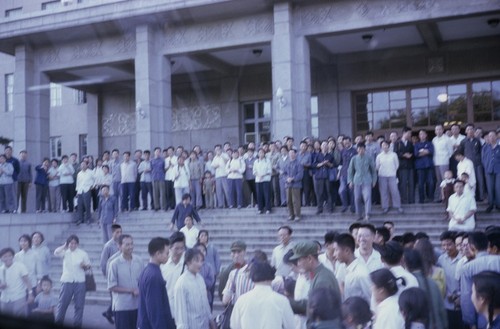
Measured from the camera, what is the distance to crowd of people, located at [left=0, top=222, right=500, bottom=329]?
159 inches

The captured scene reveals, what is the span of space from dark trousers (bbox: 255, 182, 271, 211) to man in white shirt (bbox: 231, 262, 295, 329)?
32.4 feet

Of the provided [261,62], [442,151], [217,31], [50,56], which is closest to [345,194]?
[442,151]

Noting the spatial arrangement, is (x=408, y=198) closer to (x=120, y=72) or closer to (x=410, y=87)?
(x=410, y=87)

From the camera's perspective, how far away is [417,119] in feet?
66.1

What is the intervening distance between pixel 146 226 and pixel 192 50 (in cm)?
600

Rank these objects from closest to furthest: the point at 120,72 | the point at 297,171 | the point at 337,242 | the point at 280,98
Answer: the point at 337,242
the point at 297,171
the point at 280,98
the point at 120,72

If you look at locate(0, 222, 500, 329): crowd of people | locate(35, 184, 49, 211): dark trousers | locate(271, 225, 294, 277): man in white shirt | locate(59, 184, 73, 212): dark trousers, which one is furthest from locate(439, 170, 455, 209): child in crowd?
locate(35, 184, 49, 211): dark trousers

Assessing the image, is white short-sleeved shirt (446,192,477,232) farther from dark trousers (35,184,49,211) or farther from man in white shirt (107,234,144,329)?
dark trousers (35,184,49,211)

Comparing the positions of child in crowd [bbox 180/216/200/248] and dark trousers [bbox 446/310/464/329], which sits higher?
child in crowd [bbox 180/216/200/248]

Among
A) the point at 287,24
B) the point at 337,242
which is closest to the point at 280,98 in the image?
the point at 287,24

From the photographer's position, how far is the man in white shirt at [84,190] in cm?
1652

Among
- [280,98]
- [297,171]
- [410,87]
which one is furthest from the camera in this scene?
[410,87]

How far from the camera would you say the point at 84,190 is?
1661cm

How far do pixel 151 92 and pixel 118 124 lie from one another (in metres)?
5.94
